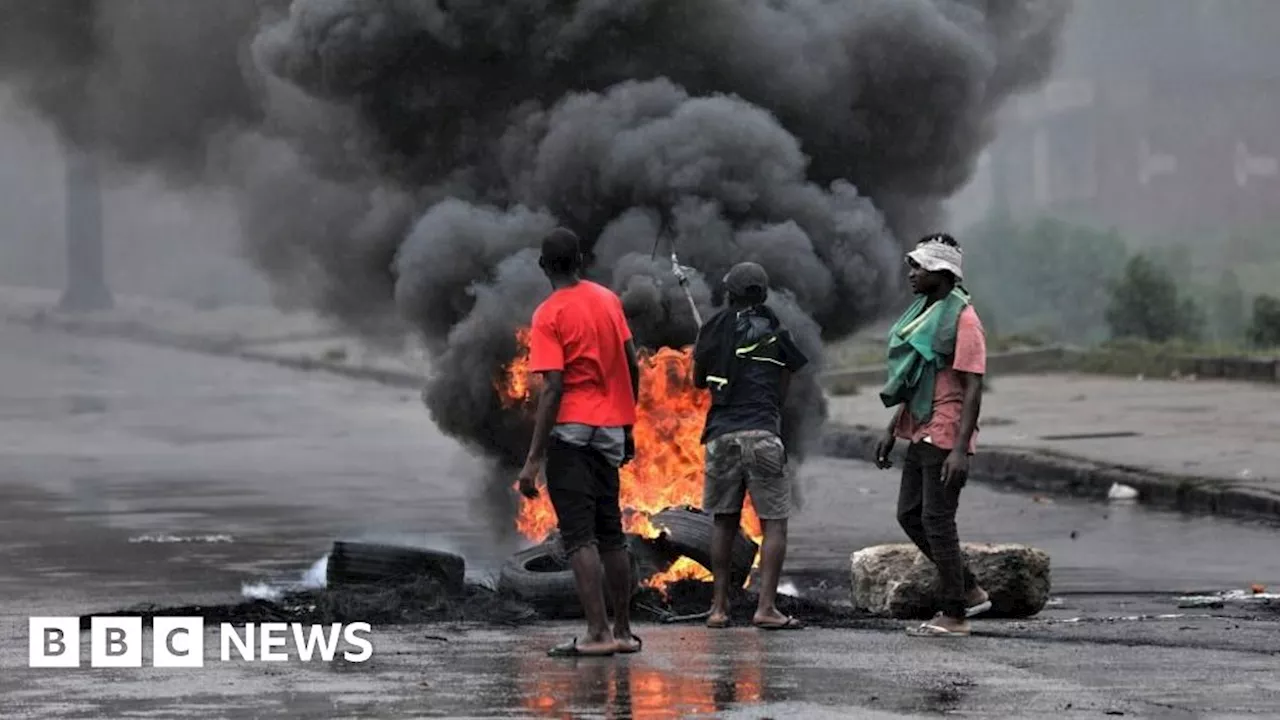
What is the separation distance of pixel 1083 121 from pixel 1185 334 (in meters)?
9.47

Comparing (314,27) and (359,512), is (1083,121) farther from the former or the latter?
(314,27)

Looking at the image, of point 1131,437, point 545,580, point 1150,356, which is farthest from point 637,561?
point 1150,356

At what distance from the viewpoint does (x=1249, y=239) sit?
121ft

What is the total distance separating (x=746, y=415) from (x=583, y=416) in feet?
3.65

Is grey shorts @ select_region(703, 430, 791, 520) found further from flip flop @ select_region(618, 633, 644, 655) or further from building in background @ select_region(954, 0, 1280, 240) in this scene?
building in background @ select_region(954, 0, 1280, 240)

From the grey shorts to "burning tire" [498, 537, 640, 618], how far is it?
56 centimetres

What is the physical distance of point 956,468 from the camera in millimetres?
9281

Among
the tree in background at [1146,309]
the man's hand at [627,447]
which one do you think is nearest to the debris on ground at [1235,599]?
the man's hand at [627,447]

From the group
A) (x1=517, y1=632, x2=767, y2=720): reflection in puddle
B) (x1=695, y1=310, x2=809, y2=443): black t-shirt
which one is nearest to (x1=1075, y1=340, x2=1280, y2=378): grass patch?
(x1=695, y1=310, x2=809, y2=443): black t-shirt

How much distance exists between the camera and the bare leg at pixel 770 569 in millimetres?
9625

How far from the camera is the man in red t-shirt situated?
8820mm

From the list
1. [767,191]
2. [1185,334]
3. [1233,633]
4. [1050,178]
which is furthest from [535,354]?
[1050,178]

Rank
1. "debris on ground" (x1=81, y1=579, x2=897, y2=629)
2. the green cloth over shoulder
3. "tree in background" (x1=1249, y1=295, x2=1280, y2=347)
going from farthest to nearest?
1. "tree in background" (x1=1249, y1=295, x2=1280, y2=347)
2. "debris on ground" (x1=81, y1=579, x2=897, y2=629)
3. the green cloth over shoulder

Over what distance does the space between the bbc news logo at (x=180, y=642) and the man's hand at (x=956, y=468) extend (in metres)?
2.28
